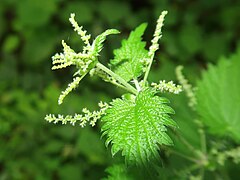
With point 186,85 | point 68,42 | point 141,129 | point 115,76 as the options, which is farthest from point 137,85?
point 68,42

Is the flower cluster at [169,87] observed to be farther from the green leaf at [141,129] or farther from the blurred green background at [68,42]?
the blurred green background at [68,42]

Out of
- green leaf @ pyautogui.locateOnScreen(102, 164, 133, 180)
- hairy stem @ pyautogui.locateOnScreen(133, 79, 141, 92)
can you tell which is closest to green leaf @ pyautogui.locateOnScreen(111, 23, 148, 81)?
hairy stem @ pyautogui.locateOnScreen(133, 79, 141, 92)

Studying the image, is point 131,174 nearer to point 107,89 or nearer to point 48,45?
point 107,89

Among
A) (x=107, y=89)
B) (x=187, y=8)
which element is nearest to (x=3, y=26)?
(x=107, y=89)

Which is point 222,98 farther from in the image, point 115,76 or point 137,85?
point 115,76

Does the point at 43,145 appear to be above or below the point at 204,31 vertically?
below

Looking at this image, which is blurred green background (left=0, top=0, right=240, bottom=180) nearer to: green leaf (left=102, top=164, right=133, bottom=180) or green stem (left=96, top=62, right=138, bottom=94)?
green leaf (left=102, top=164, right=133, bottom=180)

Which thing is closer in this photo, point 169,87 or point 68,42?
point 169,87
